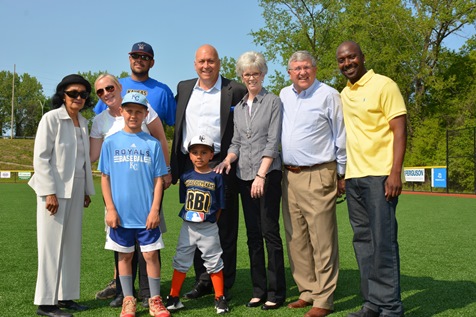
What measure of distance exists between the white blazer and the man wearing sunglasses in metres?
0.83

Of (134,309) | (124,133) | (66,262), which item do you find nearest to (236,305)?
(134,309)

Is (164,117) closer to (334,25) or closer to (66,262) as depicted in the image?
(66,262)

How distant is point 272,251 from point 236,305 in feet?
2.07

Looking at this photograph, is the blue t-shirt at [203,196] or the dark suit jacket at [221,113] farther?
the dark suit jacket at [221,113]

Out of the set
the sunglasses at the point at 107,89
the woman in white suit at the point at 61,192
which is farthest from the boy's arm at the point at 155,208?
the sunglasses at the point at 107,89

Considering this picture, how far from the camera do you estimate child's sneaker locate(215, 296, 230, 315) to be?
4611mm

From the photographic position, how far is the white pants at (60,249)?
4531 millimetres

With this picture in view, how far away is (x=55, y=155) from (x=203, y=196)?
1.37m

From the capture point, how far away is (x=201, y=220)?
4.70 m

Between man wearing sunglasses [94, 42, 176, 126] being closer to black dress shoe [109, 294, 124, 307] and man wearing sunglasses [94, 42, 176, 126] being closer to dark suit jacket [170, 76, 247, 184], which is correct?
dark suit jacket [170, 76, 247, 184]

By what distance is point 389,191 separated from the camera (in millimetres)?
4105

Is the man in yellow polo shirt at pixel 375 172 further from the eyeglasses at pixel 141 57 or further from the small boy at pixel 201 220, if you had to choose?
the eyeglasses at pixel 141 57

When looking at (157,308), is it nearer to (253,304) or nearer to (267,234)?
(253,304)

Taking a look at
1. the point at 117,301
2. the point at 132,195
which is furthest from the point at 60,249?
the point at 132,195
